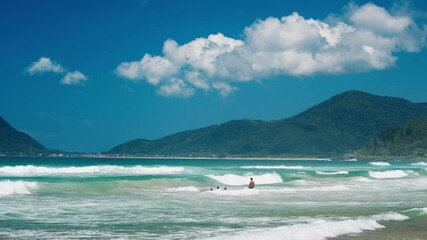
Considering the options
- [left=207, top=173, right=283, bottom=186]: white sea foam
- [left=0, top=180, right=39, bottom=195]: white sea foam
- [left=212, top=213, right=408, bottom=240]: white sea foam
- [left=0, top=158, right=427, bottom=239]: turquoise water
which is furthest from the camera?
[left=207, top=173, right=283, bottom=186]: white sea foam

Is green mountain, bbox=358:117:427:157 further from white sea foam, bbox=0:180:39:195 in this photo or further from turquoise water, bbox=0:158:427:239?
white sea foam, bbox=0:180:39:195

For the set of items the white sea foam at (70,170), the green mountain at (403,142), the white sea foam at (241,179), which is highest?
the green mountain at (403,142)

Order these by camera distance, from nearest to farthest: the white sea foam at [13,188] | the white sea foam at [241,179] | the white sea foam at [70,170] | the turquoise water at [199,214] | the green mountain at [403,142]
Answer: the turquoise water at [199,214], the white sea foam at [13,188], the white sea foam at [241,179], the white sea foam at [70,170], the green mountain at [403,142]

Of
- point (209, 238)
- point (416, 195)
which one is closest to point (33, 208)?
point (209, 238)

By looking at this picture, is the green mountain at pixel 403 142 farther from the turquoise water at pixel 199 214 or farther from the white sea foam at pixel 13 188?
the white sea foam at pixel 13 188

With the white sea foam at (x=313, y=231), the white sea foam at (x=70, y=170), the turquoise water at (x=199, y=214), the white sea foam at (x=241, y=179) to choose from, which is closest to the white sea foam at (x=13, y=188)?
the turquoise water at (x=199, y=214)

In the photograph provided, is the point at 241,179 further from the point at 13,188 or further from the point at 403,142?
the point at 403,142

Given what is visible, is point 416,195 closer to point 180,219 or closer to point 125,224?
point 180,219

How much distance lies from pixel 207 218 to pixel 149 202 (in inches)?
311

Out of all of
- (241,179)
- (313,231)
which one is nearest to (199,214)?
(313,231)

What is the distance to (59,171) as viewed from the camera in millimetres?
72688

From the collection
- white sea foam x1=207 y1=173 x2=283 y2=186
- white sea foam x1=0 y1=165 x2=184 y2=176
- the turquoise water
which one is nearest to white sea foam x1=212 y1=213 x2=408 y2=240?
the turquoise water

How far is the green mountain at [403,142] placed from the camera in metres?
181

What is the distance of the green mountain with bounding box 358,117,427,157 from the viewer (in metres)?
181
